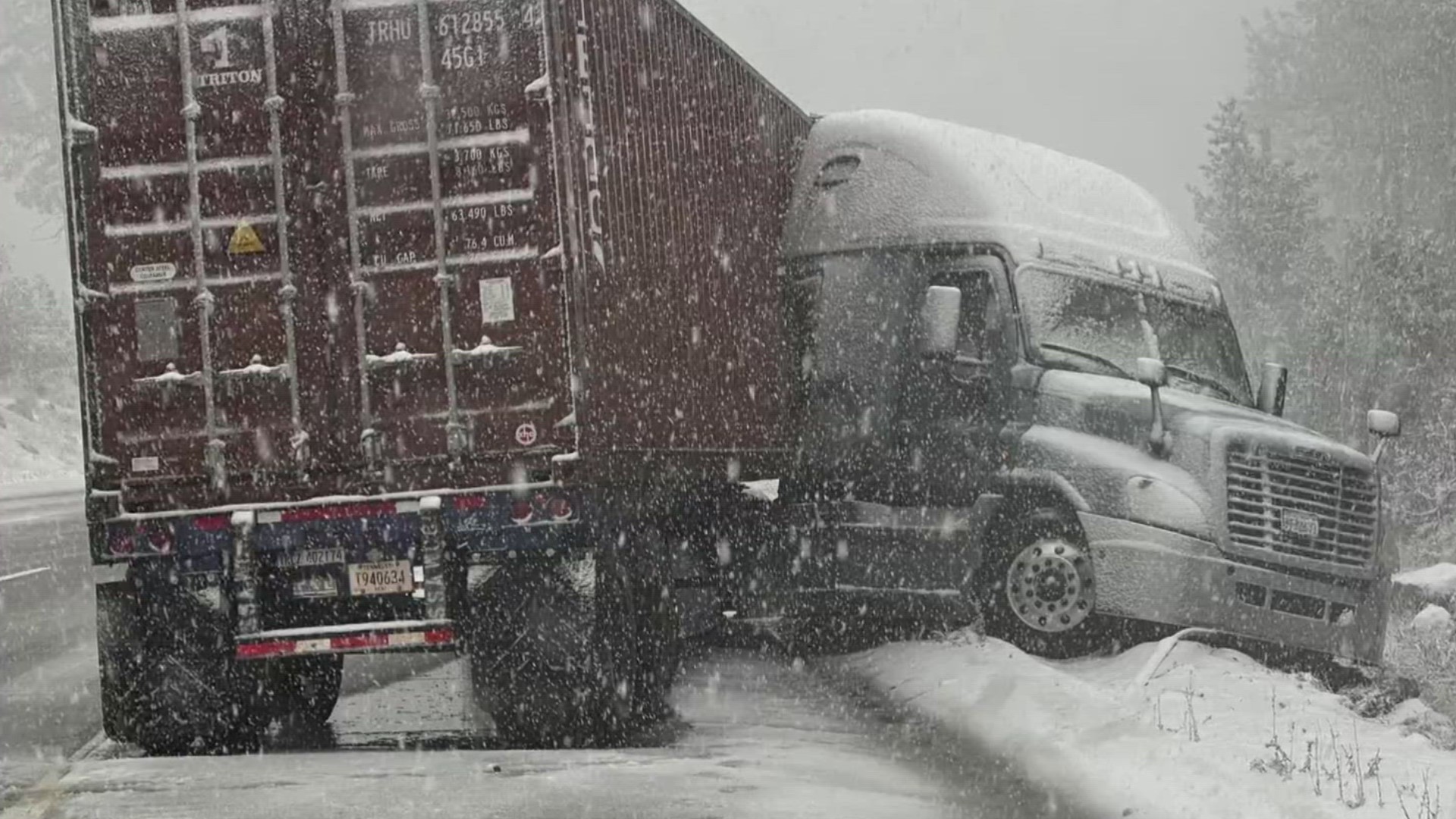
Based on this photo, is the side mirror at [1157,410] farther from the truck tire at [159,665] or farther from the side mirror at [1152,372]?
the truck tire at [159,665]

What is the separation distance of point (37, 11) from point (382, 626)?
164 feet

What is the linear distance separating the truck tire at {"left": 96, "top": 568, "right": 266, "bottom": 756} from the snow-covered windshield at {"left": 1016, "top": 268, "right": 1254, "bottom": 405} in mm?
5738

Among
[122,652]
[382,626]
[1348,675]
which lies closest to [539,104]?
[382,626]

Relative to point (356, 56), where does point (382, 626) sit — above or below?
below

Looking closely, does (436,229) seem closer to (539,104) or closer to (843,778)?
(539,104)

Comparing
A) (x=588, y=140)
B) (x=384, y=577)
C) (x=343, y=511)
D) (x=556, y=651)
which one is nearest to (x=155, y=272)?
(x=343, y=511)

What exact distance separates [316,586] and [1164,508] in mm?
5330

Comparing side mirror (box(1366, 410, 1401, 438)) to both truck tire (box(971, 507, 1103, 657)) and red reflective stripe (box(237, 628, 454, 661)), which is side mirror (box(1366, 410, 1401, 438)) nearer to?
truck tire (box(971, 507, 1103, 657))

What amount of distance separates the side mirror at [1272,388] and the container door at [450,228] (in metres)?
6.17

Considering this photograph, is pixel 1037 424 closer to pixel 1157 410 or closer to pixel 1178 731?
pixel 1157 410

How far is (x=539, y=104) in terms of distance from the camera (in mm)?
9016

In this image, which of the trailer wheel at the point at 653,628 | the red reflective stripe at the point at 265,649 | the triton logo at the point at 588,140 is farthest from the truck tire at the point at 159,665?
the triton logo at the point at 588,140

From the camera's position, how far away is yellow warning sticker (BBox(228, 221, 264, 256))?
30.1 ft

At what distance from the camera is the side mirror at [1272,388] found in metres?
13.2
